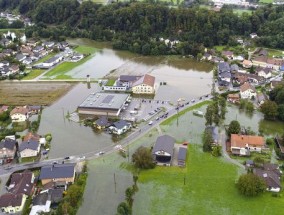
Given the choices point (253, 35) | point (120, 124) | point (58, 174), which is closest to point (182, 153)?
point (120, 124)

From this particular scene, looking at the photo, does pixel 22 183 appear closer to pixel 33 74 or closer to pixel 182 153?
pixel 182 153

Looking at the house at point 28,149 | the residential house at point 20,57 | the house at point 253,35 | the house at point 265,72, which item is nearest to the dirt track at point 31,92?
the residential house at point 20,57

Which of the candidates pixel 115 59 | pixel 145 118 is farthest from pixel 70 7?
pixel 145 118

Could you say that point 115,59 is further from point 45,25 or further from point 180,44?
point 45,25

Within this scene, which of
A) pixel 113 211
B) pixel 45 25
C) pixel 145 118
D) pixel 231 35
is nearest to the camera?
pixel 113 211

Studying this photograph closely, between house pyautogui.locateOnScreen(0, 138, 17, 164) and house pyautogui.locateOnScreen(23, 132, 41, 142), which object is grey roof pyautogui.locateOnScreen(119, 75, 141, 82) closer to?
house pyautogui.locateOnScreen(23, 132, 41, 142)

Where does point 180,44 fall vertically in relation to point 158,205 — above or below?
above
